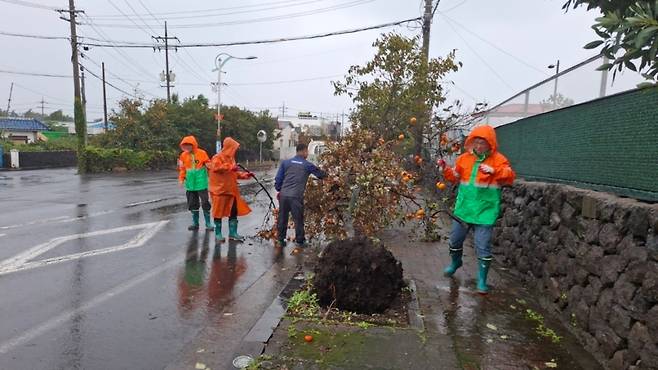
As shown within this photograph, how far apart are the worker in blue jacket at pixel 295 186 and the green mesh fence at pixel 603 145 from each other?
3.30m

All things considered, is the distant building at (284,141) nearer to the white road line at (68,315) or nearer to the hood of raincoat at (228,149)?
the hood of raincoat at (228,149)

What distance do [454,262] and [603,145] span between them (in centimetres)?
234

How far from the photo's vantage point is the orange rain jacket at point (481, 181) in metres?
5.59

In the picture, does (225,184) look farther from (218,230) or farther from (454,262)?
(454,262)

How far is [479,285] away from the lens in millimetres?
5715

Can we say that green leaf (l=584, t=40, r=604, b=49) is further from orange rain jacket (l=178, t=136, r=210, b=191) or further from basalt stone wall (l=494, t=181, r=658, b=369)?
orange rain jacket (l=178, t=136, r=210, b=191)

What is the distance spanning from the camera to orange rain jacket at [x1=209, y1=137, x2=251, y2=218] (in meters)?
8.27

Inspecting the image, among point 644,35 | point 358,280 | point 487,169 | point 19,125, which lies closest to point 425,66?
point 487,169

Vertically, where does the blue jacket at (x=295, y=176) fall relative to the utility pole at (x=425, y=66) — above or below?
below

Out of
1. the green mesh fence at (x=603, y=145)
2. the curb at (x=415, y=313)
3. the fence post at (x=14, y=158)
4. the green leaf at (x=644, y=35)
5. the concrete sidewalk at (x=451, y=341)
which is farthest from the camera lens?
the fence post at (x=14, y=158)

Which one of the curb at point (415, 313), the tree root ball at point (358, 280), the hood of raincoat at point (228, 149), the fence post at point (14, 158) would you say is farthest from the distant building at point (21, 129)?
the curb at point (415, 313)

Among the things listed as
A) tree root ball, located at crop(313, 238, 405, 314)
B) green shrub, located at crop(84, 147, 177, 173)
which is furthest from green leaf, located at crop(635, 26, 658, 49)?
green shrub, located at crop(84, 147, 177, 173)

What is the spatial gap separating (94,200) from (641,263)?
13.5 meters

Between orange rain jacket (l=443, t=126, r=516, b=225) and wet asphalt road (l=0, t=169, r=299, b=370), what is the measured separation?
7.85ft
